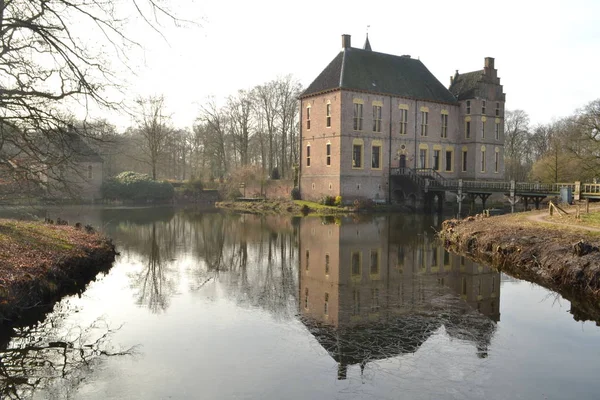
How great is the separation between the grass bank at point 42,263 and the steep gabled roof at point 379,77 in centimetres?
2351

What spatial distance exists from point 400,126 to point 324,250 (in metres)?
22.0

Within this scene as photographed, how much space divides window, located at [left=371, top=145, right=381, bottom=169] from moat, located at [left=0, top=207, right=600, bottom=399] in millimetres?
21249

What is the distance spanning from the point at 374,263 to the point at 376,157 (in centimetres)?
2209

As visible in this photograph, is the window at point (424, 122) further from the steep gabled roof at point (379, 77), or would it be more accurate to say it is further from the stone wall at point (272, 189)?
the stone wall at point (272, 189)

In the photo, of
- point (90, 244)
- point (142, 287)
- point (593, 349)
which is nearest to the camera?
point (593, 349)

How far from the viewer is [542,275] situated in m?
12.9

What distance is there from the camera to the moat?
6457mm

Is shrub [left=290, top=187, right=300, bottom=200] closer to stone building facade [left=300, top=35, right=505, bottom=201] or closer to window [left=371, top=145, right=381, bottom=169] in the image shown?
stone building facade [left=300, top=35, right=505, bottom=201]

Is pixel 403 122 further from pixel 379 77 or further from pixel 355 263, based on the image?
pixel 355 263

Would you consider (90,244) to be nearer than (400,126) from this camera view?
Yes

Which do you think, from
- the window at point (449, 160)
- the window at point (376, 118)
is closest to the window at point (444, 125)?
the window at point (449, 160)

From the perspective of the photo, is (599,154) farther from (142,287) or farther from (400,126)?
(142,287)

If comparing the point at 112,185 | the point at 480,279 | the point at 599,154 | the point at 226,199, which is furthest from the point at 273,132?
the point at 480,279

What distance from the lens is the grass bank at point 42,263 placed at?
29.4 ft
